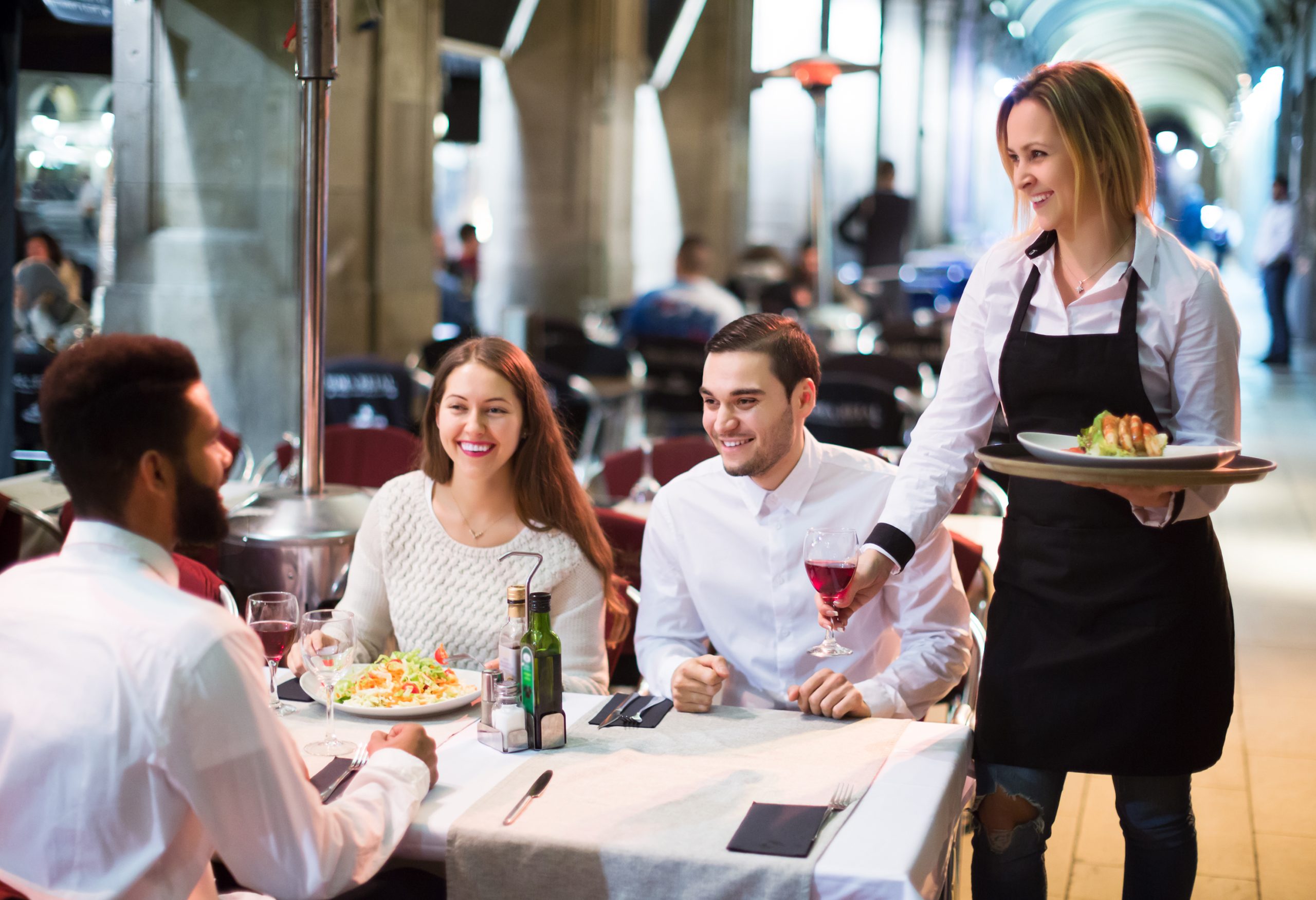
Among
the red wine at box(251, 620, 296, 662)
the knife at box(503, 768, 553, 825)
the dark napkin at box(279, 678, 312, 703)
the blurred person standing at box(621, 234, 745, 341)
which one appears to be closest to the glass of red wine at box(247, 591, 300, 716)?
the red wine at box(251, 620, 296, 662)

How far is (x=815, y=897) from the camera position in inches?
58.0

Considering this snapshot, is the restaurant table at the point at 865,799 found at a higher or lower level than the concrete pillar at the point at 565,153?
lower

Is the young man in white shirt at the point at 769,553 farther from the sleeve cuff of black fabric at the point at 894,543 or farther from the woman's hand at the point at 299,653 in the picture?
the woman's hand at the point at 299,653

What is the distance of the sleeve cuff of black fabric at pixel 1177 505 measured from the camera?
1861 mm

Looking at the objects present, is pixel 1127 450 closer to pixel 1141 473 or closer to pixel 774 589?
pixel 1141 473

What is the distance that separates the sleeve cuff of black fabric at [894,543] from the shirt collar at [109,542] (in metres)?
1.11

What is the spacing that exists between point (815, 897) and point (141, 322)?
506 cm

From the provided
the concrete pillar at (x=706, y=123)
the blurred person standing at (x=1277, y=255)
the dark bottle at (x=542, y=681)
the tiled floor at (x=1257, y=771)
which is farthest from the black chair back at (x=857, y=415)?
the blurred person standing at (x=1277, y=255)

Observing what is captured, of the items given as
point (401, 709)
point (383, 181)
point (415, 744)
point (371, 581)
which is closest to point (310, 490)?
point (371, 581)

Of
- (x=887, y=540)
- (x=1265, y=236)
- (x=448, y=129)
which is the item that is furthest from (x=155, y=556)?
(x=1265, y=236)

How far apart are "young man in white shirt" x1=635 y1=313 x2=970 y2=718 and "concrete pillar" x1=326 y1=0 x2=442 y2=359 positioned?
4319 mm

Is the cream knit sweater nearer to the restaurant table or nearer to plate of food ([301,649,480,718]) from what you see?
plate of food ([301,649,480,718])

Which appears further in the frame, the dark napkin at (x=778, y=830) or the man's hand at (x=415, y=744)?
the man's hand at (x=415, y=744)

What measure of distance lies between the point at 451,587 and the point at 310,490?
2.49ft
